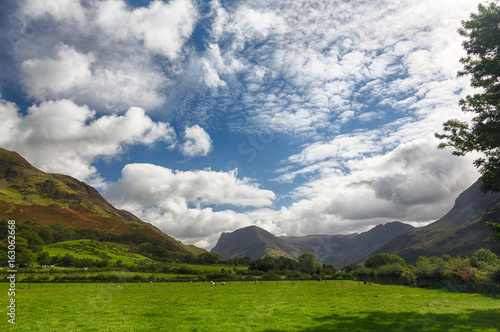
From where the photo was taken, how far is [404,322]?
21.2 meters

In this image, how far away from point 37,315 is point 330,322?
1060 inches

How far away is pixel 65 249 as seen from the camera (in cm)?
Answer: 18450

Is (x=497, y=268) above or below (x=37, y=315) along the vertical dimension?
below

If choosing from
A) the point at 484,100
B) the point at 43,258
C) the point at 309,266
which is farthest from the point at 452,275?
the point at 43,258

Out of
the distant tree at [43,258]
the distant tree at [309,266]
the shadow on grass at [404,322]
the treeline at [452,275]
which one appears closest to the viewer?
the shadow on grass at [404,322]

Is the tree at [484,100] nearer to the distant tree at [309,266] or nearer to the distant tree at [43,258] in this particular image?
the distant tree at [309,266]

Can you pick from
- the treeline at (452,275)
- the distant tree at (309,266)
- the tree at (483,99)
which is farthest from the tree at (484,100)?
the distant tree at (309,266)

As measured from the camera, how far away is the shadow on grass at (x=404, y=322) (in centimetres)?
1935

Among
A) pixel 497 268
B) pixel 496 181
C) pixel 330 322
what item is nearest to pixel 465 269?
pixel 497 268

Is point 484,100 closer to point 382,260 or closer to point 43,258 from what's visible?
point 382,260

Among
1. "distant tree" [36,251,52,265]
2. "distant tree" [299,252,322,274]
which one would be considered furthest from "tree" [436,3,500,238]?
"distant tree" [36,251,52,265]

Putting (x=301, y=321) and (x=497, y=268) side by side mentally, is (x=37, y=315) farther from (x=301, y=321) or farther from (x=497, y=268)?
(x=497, y=268)

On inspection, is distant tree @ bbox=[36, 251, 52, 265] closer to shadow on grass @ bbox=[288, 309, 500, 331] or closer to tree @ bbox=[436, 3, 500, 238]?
shadow on grass @ bbox=[288, 309, 500, 331]

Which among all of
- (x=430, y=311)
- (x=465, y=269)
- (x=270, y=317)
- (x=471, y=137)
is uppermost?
(x=471, y=137)
